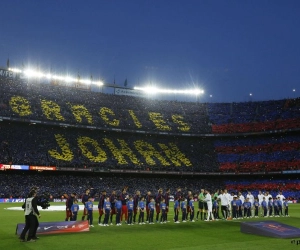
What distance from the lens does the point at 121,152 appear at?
207ft

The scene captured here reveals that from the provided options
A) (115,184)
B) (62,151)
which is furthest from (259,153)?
(62,151)

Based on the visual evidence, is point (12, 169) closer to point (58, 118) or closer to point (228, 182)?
point (58, 118)

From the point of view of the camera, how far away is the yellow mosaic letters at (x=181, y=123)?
7162cm

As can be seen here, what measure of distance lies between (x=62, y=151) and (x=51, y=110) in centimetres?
791

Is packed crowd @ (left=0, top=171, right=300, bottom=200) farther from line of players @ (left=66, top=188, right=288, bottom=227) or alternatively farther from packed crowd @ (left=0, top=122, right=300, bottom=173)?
line of players @ (left=66, top=188, right=288, bottom=227)

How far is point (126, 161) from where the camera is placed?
2415 inches

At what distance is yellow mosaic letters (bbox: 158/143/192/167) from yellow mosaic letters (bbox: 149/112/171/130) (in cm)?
314

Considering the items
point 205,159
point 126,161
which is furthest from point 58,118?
point 205,159

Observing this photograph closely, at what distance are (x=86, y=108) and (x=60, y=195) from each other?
19038 millimetres

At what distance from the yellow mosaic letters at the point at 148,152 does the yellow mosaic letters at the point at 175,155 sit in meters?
1.82

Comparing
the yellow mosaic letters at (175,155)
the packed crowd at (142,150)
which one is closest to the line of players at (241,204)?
the packed crowd at (142,150)

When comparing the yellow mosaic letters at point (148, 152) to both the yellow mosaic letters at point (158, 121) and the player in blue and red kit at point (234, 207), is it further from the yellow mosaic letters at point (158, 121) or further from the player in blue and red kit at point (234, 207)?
the player in blue and red kit at point (234, 207)

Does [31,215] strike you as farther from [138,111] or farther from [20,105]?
[138,111]

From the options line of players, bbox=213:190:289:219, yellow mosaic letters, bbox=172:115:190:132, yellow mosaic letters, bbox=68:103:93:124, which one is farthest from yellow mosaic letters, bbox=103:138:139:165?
line of players, bbox=213:190:289:219
